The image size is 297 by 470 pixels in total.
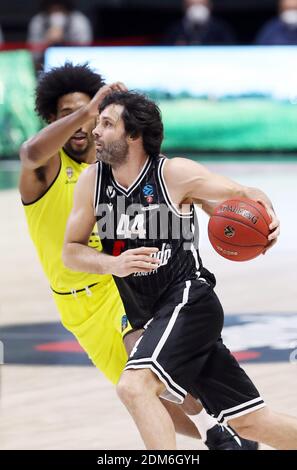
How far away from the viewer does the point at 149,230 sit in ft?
15.6

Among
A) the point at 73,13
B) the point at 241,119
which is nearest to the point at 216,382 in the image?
the point at 241,119

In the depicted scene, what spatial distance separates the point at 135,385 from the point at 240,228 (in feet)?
2.83

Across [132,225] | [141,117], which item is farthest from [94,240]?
[141,117]

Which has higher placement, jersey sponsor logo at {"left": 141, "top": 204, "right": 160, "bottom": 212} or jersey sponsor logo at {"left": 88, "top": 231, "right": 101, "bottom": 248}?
jersey sponsor logo at {"left": 141, "top": 204, "right": 160, "bottom": 212}

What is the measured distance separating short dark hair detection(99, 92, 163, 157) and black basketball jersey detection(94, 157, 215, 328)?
0.34 feet

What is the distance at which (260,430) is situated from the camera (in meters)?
4.84

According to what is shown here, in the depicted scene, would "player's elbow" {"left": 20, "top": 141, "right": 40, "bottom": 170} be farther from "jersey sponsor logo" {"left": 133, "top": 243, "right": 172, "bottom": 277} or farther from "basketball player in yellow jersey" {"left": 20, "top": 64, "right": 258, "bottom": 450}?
"jersey sponsor logo" {"left": 133, "top": 243, "right": 172, "bottom": 277}

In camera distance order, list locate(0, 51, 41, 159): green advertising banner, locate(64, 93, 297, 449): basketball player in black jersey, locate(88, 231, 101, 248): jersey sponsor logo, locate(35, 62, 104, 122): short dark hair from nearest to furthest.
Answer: locate(64, 93, 297, 449): basketball player in black jersey < locate(88, 231, 101, 248): jersey sponsor logo < locate(35, 62, 104, 122): short dark hair < locate(0, 51, 41, 159): green advertising banner

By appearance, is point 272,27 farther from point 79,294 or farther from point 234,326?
point 79,294

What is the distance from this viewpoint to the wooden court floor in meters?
5.76

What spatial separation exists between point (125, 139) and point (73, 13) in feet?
39.5

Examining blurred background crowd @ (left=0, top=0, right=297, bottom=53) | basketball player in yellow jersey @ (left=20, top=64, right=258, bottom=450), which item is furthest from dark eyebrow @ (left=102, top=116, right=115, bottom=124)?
blurred background crowd @ (left=0, top=0, right=297, bottom=53)

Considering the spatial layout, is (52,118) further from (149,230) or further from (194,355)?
(194,355)
